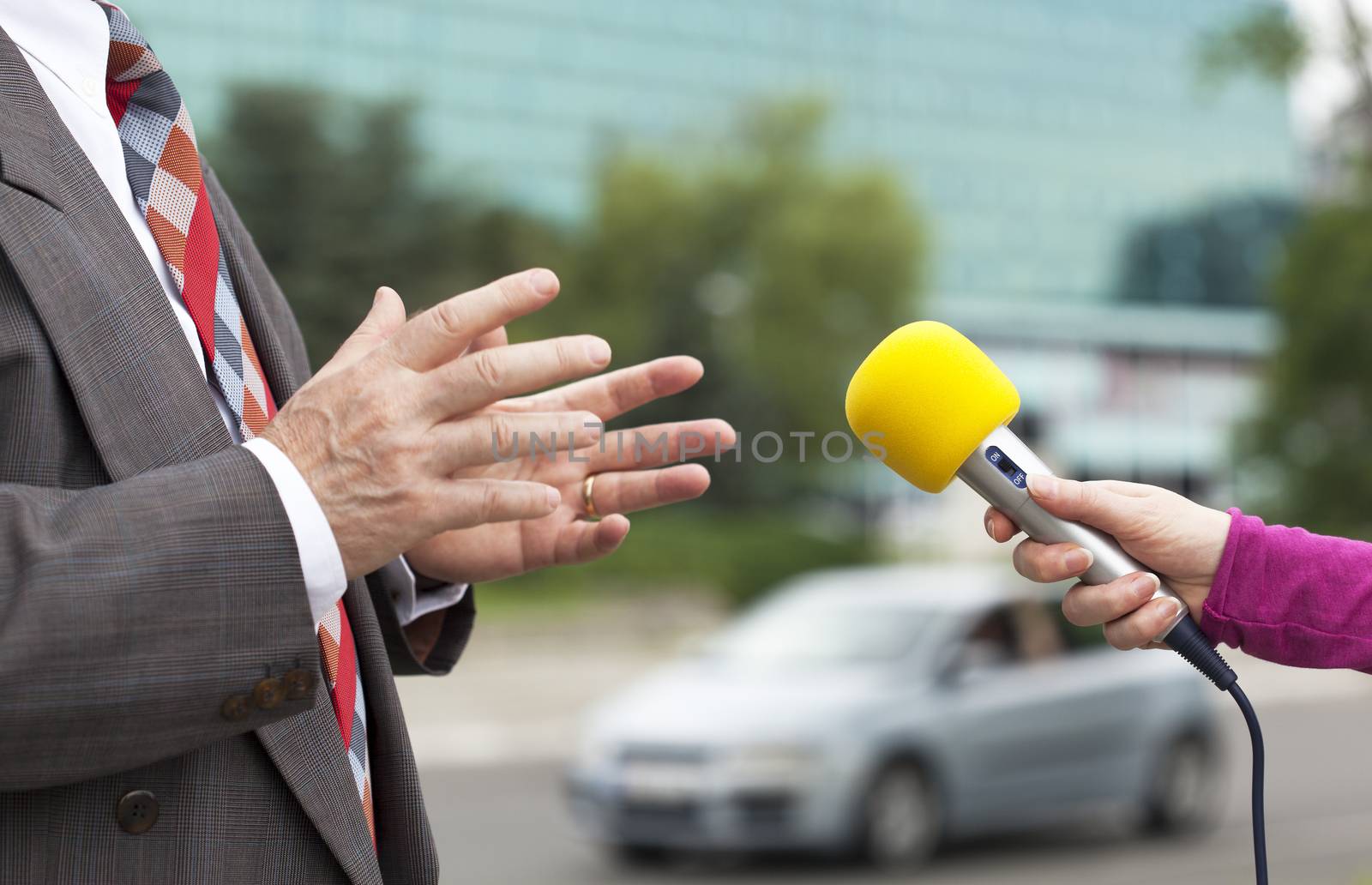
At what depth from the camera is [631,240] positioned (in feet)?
87.1

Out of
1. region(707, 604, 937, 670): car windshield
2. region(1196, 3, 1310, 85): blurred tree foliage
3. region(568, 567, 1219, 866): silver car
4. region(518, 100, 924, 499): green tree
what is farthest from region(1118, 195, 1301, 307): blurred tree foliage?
region(1196, 3, 1310, 85): blurred tree foliage

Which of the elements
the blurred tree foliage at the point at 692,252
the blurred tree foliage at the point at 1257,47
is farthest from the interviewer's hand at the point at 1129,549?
the blurred tree foliage at the point at 692,252

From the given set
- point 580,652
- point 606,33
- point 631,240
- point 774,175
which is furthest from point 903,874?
point 606,33

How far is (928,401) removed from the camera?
5.65ft

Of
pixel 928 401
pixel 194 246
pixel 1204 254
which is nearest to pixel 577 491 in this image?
pixel 928 401

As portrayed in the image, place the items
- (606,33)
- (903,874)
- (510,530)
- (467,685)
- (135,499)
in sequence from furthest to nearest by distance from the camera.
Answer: (606,33) → (467,685) → (903,874) → (510,530) → (135,499)

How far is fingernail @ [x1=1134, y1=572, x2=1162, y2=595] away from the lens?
5.40 ft

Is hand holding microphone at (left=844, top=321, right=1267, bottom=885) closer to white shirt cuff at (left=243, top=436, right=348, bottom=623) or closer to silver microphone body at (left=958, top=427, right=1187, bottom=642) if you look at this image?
silver microphone body at (left=958, top=427, right=1187, bottom=642)

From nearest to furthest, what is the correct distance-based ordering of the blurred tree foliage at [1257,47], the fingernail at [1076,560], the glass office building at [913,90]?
the fingernail at [1076,560] < the blurred tree foliage at [1257,47] < the glass office building at [913,90]

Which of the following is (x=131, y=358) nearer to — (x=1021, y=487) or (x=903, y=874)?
(x=1021, y=487)

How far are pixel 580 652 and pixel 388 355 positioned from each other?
17.6 meters

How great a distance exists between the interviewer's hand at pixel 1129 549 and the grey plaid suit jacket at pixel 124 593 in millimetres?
858

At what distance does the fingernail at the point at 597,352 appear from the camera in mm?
1447

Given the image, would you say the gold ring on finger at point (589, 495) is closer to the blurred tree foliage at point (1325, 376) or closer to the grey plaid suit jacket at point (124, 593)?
the grey plaid suit jacket at point (124, 593)
